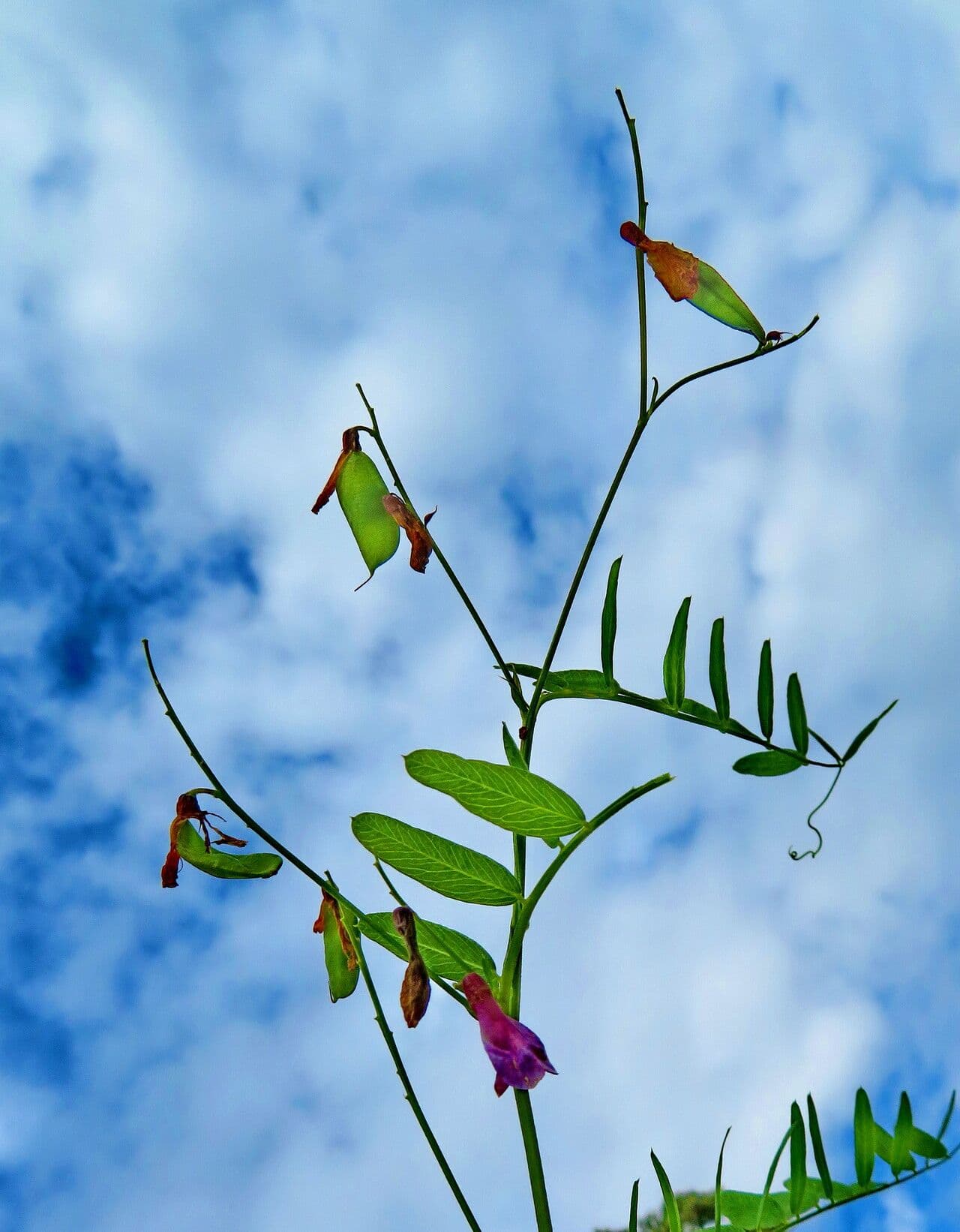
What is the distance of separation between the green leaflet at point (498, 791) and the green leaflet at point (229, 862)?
0.36 feet

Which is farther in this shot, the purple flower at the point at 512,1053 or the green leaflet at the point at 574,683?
the green leaflet at the point at 574,683

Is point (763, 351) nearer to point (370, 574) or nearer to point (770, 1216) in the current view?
point (370, 574)

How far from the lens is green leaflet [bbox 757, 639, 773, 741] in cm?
50

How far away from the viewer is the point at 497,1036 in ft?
1.37

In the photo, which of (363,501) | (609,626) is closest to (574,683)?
(609,626)

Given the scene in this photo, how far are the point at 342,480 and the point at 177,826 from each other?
196 millimetres

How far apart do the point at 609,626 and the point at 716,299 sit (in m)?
0.18

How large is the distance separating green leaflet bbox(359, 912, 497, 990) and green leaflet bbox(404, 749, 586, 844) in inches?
2.9

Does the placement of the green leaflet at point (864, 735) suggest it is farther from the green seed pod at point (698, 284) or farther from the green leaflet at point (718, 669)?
the green seed pod at point (698, 284)

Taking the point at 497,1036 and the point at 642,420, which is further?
the point at 642,420

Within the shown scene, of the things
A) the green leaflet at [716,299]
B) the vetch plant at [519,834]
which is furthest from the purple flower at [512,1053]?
the green leaflet at [716,299]

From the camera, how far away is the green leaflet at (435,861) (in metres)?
0.45

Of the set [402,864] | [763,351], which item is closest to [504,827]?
[402,864]

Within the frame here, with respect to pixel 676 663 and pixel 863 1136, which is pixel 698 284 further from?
pixel 863 1136
